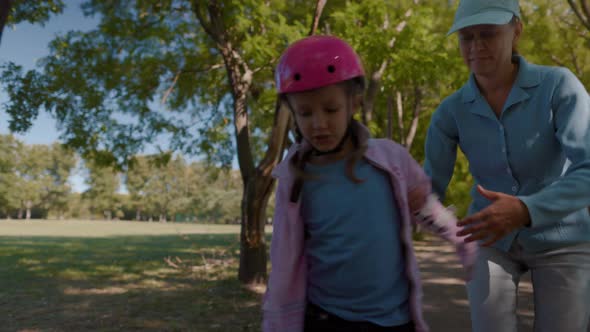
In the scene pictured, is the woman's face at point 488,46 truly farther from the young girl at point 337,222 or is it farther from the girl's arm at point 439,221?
the girl's arm at point 439,221

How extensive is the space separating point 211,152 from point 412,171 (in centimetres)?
1088

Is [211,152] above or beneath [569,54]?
beneath

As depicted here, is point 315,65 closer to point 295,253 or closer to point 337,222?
point 337,222

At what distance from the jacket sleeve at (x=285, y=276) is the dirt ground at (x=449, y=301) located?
10.8 feet

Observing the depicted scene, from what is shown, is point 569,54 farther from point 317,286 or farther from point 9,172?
point 9,172

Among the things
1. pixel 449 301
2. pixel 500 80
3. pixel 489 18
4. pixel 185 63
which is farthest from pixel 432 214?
pixel 185 63

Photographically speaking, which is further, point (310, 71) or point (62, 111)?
point (62, 111)

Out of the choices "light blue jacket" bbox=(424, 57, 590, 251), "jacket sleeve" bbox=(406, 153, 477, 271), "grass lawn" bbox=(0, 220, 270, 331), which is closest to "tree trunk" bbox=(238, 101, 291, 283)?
"grass lawn" bbox=(0, 220, 270, 331)

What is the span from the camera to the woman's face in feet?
7.64

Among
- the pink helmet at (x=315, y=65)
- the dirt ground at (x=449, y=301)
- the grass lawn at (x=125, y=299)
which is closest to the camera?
the pink helmet at (x=315, y=65)

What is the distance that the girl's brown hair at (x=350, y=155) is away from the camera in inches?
84.2

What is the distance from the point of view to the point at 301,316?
6.95 ft

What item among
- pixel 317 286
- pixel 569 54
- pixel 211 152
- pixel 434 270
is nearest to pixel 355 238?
pixel 317 286

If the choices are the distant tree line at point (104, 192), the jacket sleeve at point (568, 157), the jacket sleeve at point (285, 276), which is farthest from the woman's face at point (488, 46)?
the distant tree line at point (104, 192)
